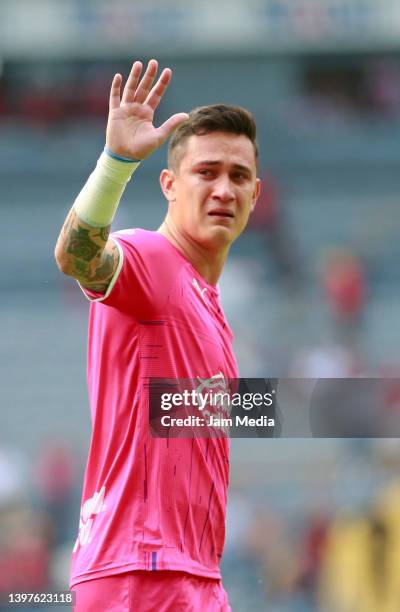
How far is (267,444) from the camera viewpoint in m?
9.27

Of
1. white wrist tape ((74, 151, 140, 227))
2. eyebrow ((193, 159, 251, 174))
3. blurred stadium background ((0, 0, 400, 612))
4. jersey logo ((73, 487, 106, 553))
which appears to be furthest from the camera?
blurred stadium background ((0, 0, 400, 612))

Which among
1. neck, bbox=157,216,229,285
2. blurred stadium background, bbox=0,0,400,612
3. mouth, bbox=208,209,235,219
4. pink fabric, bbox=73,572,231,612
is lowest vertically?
pink fabric, bbox=73,572,231,612

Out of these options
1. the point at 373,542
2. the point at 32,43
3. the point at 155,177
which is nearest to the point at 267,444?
the point at 373,542

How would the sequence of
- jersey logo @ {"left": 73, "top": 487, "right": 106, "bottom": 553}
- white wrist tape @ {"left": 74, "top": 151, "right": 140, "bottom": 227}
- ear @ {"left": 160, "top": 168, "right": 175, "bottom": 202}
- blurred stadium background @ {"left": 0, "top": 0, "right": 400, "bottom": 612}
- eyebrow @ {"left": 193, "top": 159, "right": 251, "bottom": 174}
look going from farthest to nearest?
blurred stadium background @ {"left": 0, "top": 0, "right": 400, "bottom": 612}
ear @ {"left": 160, "top": 168, "right": 175, "bottom": 202}
eyebrow @ {"left": 193, "top": 159, "right": 251, "bottom": 174}
jersey logo @ {"left": 73, "top": 487, "right": 106, "bottom": 553}
white wrist tape @ {"left": 74, "top": 151, "right": 140, "bottom": 227}

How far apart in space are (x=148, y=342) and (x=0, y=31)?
1125 centimetres

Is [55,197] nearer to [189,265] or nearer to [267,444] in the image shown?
[267,444]

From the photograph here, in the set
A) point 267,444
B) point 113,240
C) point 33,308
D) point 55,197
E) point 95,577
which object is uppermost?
point 55,197

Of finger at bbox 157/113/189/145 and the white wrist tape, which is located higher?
finger at bbox 157/113/189/145

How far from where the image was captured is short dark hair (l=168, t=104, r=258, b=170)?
2938mm

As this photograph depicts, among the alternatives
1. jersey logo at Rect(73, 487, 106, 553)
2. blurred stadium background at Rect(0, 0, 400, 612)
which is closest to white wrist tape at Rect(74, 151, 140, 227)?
jersey logo at Rect(73, 487, 106, 553)

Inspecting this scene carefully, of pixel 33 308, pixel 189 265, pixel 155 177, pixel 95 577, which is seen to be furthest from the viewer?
pixel 155 177

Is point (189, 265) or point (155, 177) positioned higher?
point (155, 177)

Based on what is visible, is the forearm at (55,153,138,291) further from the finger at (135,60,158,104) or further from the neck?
the neck

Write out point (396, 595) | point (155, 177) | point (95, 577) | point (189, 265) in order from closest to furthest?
point (95, 577) < point (189, 265) < point (396, 595) < point (155, 177)
